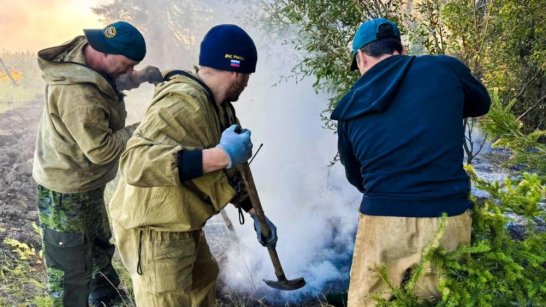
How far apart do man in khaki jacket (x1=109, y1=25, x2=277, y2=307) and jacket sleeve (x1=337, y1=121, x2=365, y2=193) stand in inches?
20.1

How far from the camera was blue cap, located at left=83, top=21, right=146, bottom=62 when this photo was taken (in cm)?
302

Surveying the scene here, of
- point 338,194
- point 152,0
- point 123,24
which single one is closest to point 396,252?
point 123,24

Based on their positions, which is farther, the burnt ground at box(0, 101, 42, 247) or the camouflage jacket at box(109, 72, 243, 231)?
the burnt ground at box(0, 101, 42, 247)

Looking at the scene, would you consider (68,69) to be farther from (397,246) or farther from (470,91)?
(470,91)

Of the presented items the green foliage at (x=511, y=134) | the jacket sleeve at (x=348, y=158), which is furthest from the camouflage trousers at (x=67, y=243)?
the green foliage at (x=511, y=134)

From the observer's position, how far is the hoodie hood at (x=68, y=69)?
9.57 ft

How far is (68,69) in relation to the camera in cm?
296

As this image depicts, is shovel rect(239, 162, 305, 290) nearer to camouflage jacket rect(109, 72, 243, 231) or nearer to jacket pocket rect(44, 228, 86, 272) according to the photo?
camouflage jacket rect(109, 72, 243, 231)

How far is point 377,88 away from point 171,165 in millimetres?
1065

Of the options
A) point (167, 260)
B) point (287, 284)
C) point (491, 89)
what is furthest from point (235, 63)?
point (491, 89)

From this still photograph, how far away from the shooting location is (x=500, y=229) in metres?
1.95

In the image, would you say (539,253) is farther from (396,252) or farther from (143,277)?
(143,277)

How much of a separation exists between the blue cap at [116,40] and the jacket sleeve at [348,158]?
1751 mm

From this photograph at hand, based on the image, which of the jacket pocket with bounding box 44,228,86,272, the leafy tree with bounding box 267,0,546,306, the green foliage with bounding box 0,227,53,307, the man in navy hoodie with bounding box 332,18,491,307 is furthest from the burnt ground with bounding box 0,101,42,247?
the man in navy hoodie with bounding box 332,18,491,307
